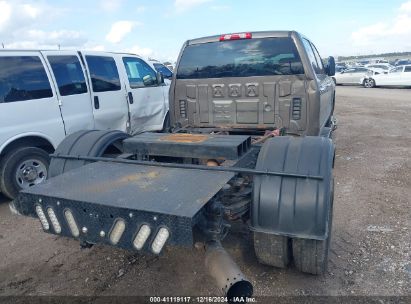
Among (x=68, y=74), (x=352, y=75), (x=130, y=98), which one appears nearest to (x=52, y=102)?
(x=68, y=74)

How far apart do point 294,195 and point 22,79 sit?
4.16 metres

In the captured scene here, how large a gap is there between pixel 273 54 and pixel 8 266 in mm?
3724

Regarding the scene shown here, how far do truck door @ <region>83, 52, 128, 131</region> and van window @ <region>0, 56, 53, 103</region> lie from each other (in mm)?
880

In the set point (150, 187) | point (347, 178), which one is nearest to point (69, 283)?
point (150, 187)

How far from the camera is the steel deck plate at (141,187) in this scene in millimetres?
2334

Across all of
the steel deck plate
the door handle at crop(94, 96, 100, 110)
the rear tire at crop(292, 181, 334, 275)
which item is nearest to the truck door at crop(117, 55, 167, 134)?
the door handle at crop(94, 96, 100, 110)

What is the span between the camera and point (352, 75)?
85.8 ft

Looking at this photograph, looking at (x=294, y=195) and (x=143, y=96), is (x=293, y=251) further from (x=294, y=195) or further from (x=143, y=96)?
(x=143, y=96)

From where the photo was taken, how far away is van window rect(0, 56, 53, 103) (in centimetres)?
478

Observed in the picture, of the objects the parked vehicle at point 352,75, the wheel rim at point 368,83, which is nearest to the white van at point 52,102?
the parked vehicle at point 352,75

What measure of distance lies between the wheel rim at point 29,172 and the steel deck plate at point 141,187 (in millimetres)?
2330

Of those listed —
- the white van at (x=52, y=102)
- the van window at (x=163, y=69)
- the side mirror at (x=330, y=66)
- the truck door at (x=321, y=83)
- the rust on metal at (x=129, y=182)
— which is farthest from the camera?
the van window at (x=163, y=69)

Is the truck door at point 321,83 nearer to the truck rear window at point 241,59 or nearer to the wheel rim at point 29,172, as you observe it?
the truck rear window at point 241,59

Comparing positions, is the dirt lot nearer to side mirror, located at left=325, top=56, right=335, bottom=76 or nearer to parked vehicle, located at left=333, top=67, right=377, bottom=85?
side mirror, located at left=325, top=56, right=335, bottom=76
